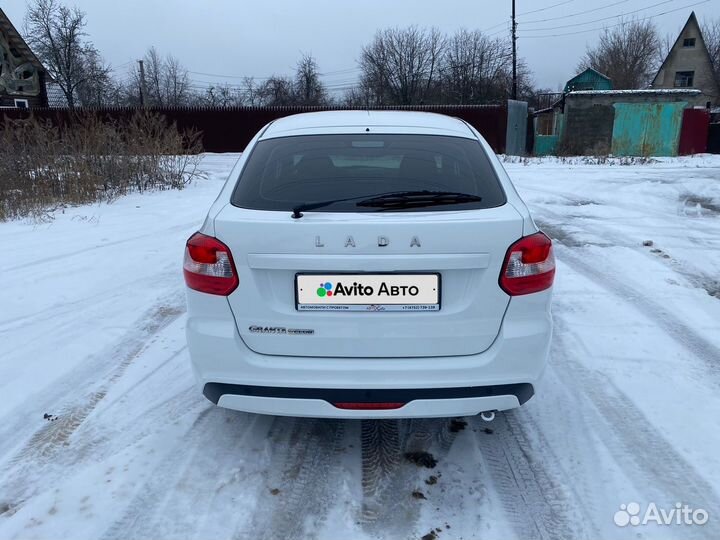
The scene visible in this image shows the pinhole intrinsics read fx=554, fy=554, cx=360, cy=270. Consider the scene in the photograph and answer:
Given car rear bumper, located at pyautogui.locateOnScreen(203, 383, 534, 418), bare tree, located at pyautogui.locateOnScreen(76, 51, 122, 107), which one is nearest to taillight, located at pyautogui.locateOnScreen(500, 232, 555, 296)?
car rear bumper, located at pyautogui.locateOnScreen(203, 383, 534, 418)

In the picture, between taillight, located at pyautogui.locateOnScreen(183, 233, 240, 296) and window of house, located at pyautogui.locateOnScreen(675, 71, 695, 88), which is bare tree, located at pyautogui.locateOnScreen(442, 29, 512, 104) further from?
taillight, located at pyautogui.locateOnScreen(183, 233, 240, 296)

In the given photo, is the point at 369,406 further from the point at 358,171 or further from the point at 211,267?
the point at 358,171

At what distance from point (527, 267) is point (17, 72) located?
39725 mm

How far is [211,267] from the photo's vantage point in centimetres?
238

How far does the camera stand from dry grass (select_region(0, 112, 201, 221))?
31.1 ft

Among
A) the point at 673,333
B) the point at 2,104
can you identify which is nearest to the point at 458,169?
the point at 673,333

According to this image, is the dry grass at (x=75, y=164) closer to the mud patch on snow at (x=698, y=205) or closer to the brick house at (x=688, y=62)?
the mud patch on snow at (x=698, y=205)

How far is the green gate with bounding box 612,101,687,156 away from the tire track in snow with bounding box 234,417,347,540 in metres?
23.5

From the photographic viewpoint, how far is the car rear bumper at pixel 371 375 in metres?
2.31

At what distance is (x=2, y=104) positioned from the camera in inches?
1305

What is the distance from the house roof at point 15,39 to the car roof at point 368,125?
37.9 m

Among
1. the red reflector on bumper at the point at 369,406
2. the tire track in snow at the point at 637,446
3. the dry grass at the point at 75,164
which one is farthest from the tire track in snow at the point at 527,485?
the dry grass at the point at 75,164

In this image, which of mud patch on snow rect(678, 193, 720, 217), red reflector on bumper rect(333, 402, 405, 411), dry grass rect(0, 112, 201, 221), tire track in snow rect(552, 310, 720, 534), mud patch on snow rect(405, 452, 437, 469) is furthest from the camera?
dry grass rect(0, 112, 201, 221)

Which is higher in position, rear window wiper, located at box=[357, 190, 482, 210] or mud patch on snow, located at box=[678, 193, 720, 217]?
rear window wiper, located at box=[357, 190, 482, 210]
